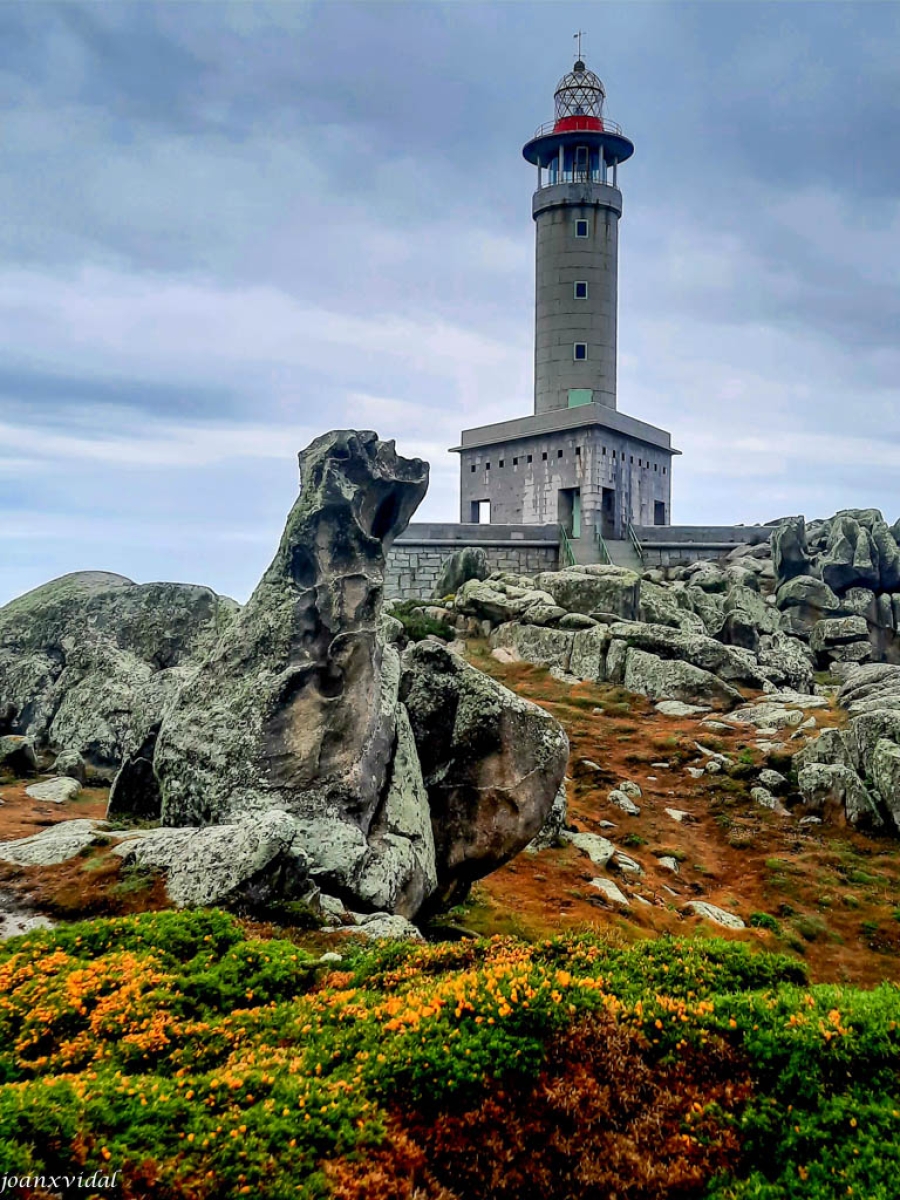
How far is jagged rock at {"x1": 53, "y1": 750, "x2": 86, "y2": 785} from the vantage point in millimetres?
21172

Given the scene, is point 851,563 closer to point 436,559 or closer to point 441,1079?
point 436,559

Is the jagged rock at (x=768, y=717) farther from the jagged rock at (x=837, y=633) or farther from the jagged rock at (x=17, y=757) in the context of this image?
the jagged rock at (x=17, y=757)

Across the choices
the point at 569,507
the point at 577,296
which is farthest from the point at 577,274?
the point at 569,507

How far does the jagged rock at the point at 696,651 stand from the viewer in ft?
132

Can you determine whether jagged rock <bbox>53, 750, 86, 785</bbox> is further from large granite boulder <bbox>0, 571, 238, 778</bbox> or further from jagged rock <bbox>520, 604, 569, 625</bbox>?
jagged rock <bbox>520, 604, 569, 625</bbox>

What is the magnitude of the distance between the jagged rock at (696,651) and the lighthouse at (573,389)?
21342 millimetres

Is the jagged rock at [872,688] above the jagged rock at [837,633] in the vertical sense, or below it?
below

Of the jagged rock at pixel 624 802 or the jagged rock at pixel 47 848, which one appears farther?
the jagged rock at pixel 624 802

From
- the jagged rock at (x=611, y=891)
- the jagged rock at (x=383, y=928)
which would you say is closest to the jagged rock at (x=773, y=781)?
the jagged rock at (x=611, y=891)

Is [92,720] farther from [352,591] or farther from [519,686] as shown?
[519,686]

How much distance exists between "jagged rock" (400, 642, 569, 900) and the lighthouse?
152 ft

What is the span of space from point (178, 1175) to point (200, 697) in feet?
33.9

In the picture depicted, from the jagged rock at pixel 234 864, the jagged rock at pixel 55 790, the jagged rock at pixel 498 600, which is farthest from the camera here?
the jagged rock at pixel 498 600

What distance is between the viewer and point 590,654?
42156mm
